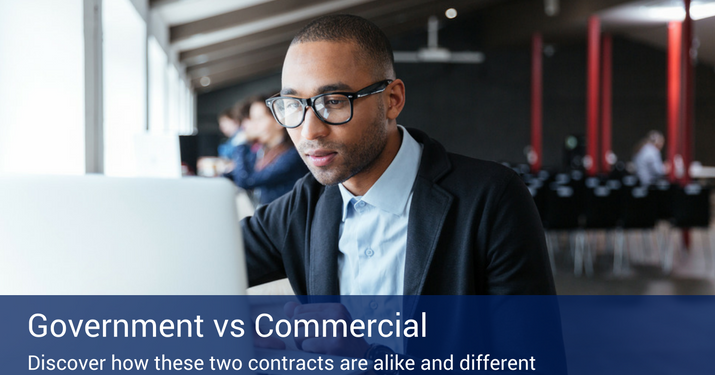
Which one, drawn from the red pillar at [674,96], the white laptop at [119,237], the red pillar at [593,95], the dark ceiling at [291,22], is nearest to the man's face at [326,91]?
the white laptop at [119,237]

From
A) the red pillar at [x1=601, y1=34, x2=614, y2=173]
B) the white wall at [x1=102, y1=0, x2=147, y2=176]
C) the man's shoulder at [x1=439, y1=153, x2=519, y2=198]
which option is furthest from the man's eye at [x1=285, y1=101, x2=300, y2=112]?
the red pillar at [x1=601, y1=34, x2=614, y2=173]

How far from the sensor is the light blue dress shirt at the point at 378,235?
1.16 metres

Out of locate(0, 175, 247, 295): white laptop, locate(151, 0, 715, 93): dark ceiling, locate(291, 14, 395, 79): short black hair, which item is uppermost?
locate(151, 0, 715, 93): dark ceiling

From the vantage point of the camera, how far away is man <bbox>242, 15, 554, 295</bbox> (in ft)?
3.41

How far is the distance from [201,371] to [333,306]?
0.39 meters

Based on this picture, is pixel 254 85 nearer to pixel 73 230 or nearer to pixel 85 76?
pixel 85 76

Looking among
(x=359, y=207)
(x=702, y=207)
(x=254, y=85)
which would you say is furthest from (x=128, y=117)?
(x=254, y=85)

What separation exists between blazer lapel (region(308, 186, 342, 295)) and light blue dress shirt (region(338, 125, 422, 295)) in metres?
0.02

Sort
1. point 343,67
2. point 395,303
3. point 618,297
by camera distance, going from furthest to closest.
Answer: point 618,297 < point 395,303 < point 343,67

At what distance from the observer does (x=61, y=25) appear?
2.40 meters

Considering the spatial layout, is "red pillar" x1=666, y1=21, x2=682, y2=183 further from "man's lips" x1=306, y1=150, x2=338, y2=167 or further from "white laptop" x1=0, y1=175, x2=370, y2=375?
"white laptop" x1=0, y1=175, x2=370, y2=375

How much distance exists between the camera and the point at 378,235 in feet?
3.83

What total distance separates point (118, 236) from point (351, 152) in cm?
58

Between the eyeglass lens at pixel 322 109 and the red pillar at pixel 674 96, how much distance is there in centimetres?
788
